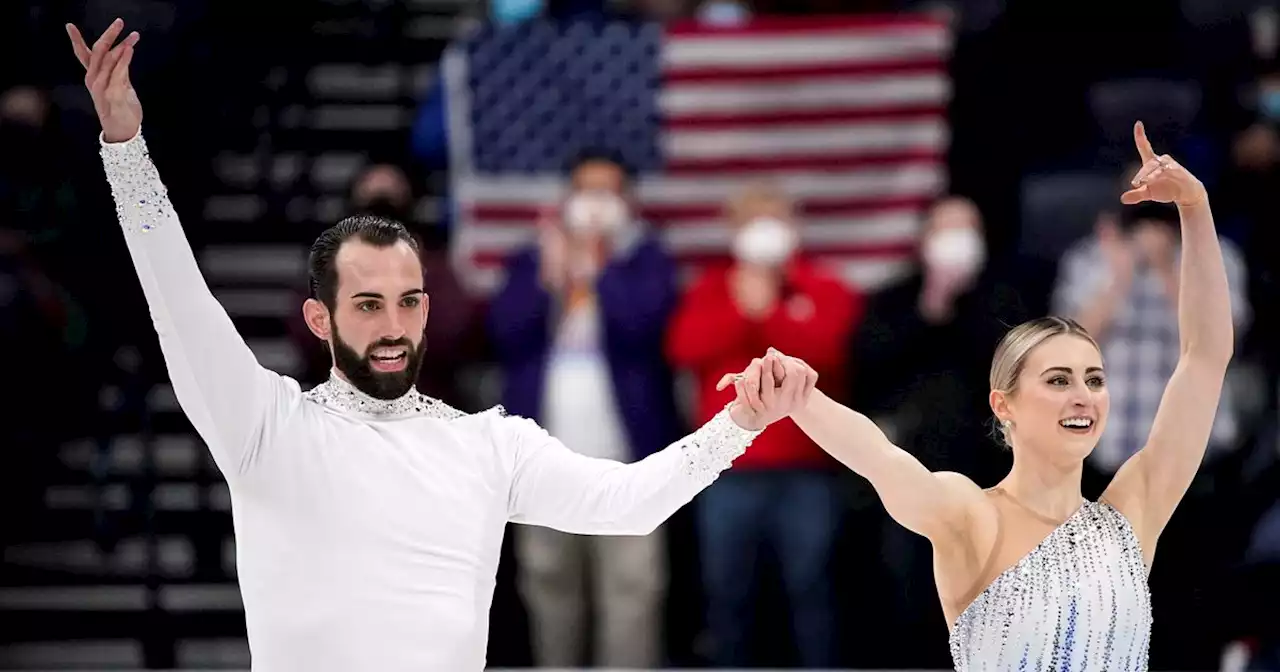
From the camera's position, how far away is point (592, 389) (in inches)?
269

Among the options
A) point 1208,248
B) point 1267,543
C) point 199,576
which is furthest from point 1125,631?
point 199,576

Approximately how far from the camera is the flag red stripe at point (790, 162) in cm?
812

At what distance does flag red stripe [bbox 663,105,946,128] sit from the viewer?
8.09 metres

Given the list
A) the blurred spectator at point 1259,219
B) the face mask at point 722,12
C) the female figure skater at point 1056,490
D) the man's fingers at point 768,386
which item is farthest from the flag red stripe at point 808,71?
the man's fingers at point 768,386

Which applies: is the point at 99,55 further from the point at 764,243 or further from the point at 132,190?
the point at 764,243

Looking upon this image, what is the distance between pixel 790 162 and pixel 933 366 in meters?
1.74

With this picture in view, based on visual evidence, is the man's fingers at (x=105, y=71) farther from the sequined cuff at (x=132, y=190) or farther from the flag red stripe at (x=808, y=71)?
the flag red stripe at (x=808, y=71)

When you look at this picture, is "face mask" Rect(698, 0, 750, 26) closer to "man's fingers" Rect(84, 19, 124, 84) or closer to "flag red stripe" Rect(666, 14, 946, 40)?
"flag red stripe" Rect(666, 14, 946, 40)

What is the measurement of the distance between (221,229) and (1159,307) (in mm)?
4601

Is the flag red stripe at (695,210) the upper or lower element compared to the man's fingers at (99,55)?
lower

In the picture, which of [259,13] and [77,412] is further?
[259,13]

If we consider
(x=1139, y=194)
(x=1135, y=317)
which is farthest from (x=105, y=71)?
(x=1135, y=317)

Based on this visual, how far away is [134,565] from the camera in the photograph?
25.0 ft

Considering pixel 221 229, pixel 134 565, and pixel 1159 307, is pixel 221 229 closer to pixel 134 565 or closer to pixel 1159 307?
pixel 134 565
